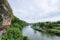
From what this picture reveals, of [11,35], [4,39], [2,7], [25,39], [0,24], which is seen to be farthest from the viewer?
[2,7]

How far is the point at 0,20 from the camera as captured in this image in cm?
2983

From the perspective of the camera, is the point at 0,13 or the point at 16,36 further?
the point at 0,13

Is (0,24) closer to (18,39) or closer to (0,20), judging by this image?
(0,20)

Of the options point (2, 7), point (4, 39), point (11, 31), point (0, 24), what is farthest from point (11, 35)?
point (2, 7)

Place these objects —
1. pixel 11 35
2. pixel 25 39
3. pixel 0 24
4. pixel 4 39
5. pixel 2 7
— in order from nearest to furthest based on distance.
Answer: pixel 4 39, pixel 11 35, pixel 25 39, pixel 0 24, pixel 2 7

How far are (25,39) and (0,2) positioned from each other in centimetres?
1131

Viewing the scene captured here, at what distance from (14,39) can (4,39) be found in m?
2.58

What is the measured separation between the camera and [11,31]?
1748 cm

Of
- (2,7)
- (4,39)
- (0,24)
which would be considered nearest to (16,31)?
(4,39)

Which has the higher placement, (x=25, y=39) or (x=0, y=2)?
(x=0, y=2)

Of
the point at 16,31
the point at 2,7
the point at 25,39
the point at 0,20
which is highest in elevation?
the point at 2,7

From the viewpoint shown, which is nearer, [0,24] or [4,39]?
[4,39]

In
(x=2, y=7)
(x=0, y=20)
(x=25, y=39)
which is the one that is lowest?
(x=25, y=39)

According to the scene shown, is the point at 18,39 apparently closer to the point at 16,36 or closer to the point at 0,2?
the point at 16,36
